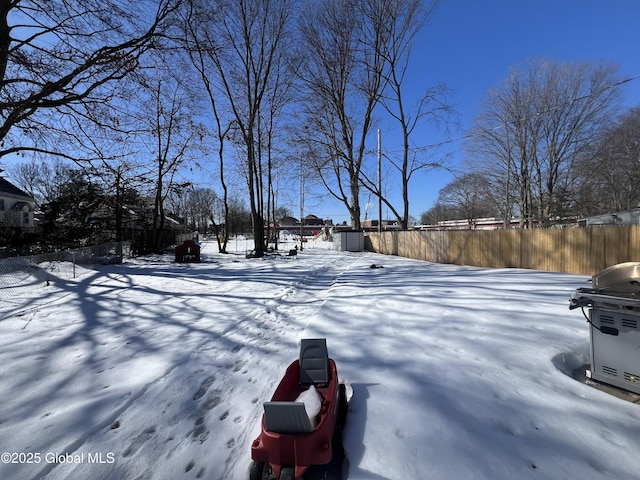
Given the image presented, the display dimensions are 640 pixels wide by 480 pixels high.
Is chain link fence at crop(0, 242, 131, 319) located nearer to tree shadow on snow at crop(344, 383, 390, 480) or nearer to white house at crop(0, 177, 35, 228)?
tree shadow on snow at crop(344, 383, 390, 480)

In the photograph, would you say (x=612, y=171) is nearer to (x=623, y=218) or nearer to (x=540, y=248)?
(x=623, y=218)

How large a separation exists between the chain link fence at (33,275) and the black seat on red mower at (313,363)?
7068mm

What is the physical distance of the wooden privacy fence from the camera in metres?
10.4

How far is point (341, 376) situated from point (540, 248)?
1252 centimetres

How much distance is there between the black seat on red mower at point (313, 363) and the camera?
2.97 m

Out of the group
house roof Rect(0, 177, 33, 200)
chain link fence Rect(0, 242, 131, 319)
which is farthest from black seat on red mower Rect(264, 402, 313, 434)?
house roof Rect(0, 177, 33, 200)

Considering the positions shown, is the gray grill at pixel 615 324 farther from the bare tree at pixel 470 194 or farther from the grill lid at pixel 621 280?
the bare tree at pixel 470 194

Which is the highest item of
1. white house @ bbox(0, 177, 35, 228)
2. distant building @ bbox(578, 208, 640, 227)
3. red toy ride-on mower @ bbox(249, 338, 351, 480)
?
white house @ bbox(0, 177, 35, 228)

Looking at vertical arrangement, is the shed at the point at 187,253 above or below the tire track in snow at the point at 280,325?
above

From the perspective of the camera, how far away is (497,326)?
4.88 meters

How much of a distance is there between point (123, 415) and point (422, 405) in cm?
272

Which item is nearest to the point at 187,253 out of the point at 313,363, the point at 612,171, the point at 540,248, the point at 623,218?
the point at 313,363

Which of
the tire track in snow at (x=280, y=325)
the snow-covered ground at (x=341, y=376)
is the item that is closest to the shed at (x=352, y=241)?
the tire track in snow at (x=280, y=325)

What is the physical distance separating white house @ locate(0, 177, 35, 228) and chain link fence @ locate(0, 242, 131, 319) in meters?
20.3
